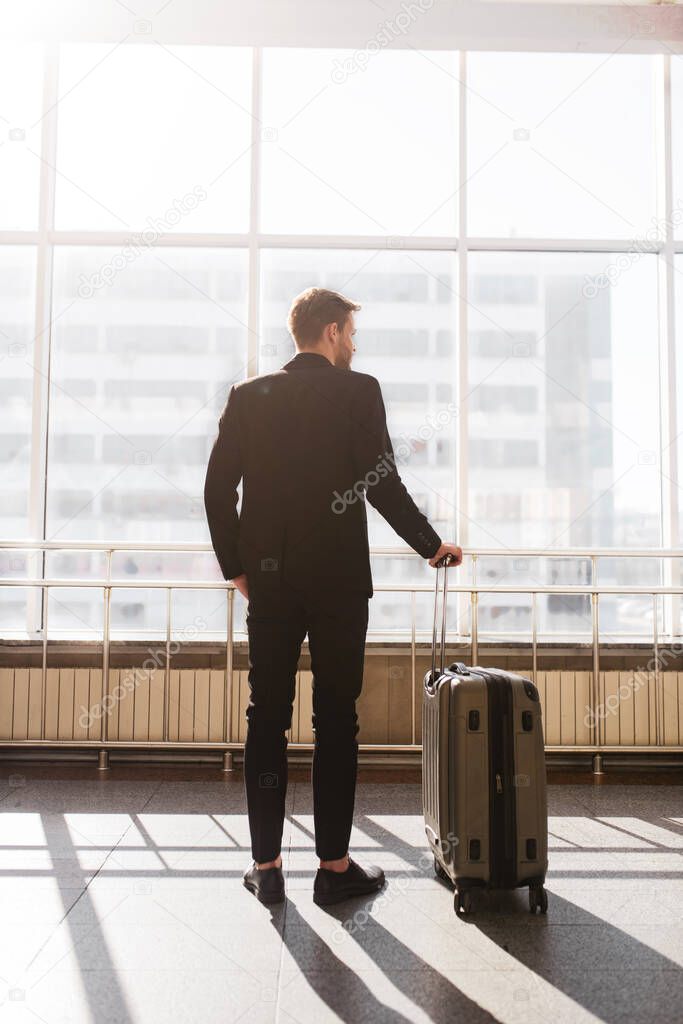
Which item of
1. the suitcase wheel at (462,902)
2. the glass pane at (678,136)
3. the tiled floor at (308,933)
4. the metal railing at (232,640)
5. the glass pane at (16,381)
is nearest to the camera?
the tiled floor at (308,933)

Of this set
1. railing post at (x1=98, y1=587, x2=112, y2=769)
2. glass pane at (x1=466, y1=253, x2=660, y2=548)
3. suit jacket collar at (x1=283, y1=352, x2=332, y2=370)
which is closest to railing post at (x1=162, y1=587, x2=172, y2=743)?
railing post at (x1=98, y1=587, x2=112, y2=769)

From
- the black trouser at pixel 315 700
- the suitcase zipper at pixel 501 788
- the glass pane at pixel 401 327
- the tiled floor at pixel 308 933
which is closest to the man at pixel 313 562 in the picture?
the black trouser at pixel 315 700

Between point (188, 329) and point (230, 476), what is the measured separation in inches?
88.7

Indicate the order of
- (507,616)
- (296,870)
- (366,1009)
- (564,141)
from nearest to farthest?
(366,1009) < (296,870) < (507,616) < (564,141)

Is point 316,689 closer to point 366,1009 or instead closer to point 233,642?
point 366,1009

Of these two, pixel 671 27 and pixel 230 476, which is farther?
pixel 671 27

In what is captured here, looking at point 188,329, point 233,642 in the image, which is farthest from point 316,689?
point 188,329

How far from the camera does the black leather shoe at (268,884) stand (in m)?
1.79

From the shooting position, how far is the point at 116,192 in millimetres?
3910

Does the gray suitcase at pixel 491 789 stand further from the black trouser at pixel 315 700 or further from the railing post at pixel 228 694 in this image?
the railing post at pixel 228 694

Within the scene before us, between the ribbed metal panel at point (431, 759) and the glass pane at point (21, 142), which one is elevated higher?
the glass pane at point (21, 142)

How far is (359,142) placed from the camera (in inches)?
156

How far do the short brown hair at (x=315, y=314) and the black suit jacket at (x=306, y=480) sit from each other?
0.20ft

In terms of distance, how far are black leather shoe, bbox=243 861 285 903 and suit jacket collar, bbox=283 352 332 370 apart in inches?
46.8
